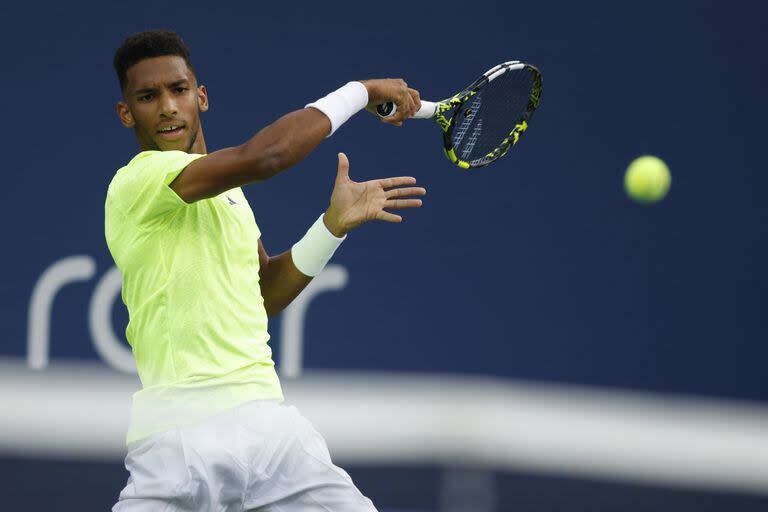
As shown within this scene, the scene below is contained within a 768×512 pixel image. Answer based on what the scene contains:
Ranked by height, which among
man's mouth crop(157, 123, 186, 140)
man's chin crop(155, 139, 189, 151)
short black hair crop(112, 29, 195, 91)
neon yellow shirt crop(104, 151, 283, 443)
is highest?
short black hair crop(112, 29, 195, 91)

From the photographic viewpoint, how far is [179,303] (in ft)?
11.6

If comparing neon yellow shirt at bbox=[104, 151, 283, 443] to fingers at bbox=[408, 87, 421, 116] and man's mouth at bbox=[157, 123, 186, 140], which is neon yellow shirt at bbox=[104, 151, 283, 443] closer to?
man's mouth at bbox=[157, 123, 186, 140]

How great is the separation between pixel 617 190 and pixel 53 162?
2419 millimetres

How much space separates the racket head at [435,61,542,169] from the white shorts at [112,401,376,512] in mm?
1186

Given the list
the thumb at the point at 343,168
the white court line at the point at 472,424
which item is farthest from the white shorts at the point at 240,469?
the white court line at the point at 472,424

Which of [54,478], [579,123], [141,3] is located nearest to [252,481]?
[54,478]

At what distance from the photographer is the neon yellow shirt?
11.5 ft

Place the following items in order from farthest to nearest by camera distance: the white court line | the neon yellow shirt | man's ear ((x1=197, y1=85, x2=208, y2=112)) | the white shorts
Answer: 1. the white court line
2. man's ear ((x1=197, y1=85, x2=208, y2=112))
3. the neon yellow shirt
4. the white shorts

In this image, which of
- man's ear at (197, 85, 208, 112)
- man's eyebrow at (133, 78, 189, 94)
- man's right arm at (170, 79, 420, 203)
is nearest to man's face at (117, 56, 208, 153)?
man's eyebrow at (133, 78, 189, 94)

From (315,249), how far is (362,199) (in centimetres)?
23

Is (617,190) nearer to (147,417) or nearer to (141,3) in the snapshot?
(141,3)

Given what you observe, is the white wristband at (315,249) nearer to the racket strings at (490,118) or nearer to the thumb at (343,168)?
the thumb at (343,168)

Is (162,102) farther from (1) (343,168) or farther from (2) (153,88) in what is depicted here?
(1) (343,168)

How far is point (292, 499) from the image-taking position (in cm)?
353
